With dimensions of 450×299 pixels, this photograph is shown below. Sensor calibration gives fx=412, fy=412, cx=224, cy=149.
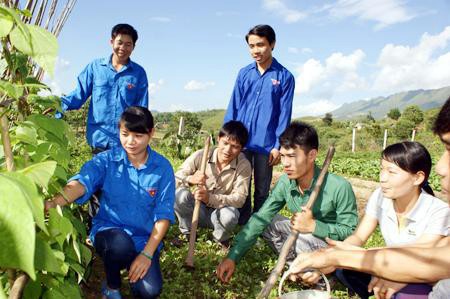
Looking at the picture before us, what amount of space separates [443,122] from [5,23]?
63.4 inches

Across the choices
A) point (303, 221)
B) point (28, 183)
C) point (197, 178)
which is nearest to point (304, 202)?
point (303, 221)

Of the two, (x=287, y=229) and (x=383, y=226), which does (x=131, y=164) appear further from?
(x=383, y=226)

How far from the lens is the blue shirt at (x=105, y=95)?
13.0 feet

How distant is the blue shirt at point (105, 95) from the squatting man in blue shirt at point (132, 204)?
1.14m

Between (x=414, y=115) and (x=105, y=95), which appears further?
(x=414, y=115)

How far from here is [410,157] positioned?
2611mm

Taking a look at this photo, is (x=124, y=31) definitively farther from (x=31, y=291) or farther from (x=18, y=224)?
(x=18, y=224)

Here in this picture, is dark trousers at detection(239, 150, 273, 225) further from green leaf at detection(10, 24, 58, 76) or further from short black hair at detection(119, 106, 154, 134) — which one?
green leaf at detection(10, 24, 58, 76)

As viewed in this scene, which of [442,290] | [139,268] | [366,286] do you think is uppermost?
[442,290]

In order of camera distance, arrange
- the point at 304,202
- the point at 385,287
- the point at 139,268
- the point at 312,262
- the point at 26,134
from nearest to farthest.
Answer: the point at 26,134 < the point at 312,262 < the point at 385,287 < the point at 139,268 < the point at 304,202

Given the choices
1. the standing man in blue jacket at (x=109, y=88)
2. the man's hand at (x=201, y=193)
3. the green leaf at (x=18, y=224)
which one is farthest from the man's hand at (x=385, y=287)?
the standing man in blue jacket at (x=109, y=88)

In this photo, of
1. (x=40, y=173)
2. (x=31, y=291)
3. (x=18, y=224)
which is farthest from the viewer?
(x=31, y=291)

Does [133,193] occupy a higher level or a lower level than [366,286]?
higher

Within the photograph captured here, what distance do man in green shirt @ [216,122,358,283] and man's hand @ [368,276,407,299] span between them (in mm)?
651
